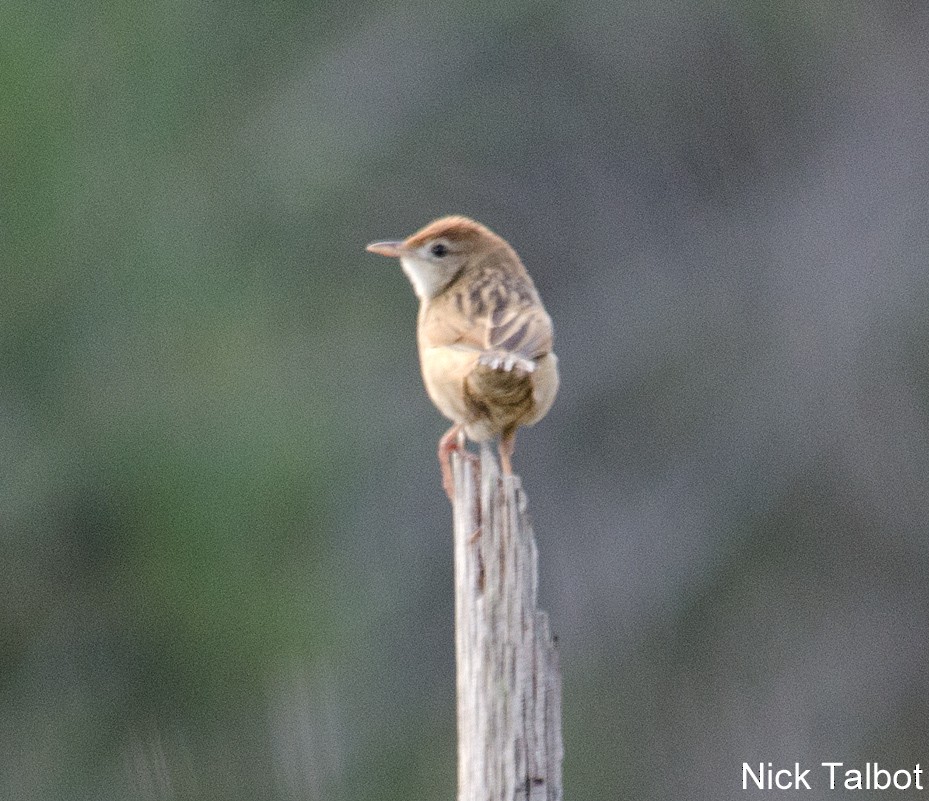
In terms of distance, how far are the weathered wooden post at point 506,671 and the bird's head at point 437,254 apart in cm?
232

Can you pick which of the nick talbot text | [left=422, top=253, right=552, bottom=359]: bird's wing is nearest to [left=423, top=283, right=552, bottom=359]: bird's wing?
[left=422, top=253, right=552, bottom=359]: bird's wing

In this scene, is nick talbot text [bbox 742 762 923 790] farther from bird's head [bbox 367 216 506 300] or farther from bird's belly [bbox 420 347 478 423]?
→ bird's belly [bbox 420 347 478 423]

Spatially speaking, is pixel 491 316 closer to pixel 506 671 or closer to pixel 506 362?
pixel 506 362

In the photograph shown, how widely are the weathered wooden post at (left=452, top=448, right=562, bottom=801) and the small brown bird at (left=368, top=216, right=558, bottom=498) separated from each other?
1084mm

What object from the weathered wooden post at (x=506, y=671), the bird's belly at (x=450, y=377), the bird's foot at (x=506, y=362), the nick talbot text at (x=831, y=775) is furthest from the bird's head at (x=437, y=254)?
the nick talbot text at (x=831, y=775)

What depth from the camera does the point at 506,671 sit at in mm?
3330

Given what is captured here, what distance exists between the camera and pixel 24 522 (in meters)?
6.95

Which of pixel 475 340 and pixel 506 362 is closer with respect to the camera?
pixel 506 362

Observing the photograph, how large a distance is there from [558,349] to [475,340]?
379 centimetres

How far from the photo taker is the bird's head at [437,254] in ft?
18.8

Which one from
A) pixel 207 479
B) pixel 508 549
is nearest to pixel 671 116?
pixel 207 479

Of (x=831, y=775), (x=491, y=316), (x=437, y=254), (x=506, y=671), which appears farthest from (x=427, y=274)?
(x=831, y=775)

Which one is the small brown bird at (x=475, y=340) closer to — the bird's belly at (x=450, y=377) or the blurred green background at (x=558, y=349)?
the bird's belly at (x=450, y=377)

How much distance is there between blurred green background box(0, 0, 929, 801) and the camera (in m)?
7.37
